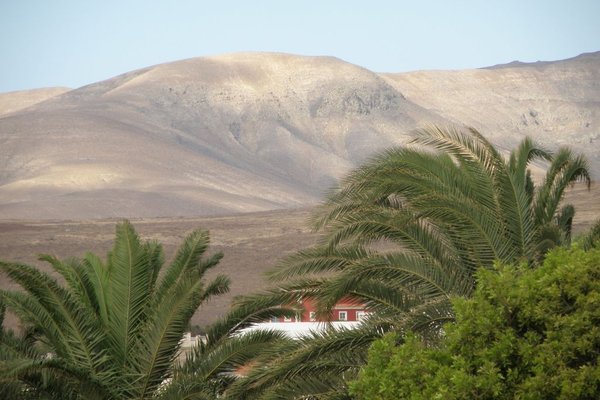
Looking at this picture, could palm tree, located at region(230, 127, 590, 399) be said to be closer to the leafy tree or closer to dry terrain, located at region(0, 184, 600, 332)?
the leafy tree

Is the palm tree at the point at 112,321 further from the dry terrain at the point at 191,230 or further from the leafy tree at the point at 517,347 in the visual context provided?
the dry terrain at the point at 191,230

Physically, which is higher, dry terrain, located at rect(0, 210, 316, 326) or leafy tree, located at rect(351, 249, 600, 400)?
leafy tree, located at rect(351, 249, 600, 400)

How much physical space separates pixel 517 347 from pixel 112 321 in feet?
19.4

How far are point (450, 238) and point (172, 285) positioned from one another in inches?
143

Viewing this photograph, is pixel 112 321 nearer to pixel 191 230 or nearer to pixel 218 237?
pixel 191 230

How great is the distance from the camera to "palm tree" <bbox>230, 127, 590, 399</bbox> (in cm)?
1227

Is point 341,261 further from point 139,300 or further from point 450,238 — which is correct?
point 139,300

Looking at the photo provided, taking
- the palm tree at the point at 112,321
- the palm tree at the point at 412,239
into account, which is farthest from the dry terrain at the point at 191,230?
the palm tree at the point at 412,239

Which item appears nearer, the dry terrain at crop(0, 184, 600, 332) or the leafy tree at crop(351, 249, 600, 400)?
the leafy tree at crop(351, 249, 600, 400)

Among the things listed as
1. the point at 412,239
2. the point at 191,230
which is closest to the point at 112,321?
the point at 412,239

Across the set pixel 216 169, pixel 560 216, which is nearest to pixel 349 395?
pixel 560 216

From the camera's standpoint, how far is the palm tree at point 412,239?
483 inches

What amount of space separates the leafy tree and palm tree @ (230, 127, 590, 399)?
1.55 m

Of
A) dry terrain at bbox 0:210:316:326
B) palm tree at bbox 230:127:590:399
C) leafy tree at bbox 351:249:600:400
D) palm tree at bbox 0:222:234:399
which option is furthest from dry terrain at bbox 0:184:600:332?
leafy tree at bbox 351:249:600:400
